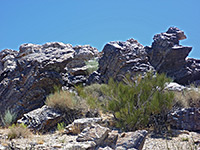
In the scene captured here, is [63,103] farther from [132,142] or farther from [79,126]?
[132,142]

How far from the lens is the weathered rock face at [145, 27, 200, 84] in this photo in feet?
47.9

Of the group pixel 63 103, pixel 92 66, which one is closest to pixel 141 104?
pixel 63 103

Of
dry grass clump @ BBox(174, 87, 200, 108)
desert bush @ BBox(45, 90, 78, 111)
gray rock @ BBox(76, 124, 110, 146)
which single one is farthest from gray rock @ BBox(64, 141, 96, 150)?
dry grass clump @ BBox(174, 87, 200, 108)

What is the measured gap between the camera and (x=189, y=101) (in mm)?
7980

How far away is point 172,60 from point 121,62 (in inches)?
190

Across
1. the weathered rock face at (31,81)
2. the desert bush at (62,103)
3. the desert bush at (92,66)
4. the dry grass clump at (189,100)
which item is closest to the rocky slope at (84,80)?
the weathered rock face at (31,81)

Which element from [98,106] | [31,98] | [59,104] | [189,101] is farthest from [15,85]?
[189,101]

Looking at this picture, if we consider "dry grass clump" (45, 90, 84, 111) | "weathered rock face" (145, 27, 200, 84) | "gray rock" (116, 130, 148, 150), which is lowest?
"gray rock" (116, 130, 148, 150)

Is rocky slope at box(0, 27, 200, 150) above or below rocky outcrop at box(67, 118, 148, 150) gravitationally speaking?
above

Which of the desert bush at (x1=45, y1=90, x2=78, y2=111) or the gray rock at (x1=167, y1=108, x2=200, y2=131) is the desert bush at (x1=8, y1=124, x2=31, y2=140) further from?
the gray rock at (x1=167, y1=108, x2=200, y2=131)

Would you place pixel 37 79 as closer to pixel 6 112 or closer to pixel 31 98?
pixel 31 98

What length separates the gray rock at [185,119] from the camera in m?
6.57

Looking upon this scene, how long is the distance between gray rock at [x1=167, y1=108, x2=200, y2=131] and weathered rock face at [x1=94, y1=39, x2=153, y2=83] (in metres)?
5.18

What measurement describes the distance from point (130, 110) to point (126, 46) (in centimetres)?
732
